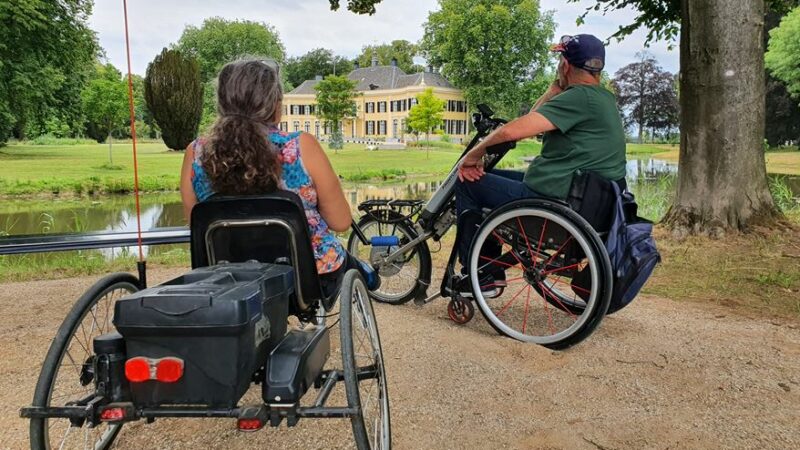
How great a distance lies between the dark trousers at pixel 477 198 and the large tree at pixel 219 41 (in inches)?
2415

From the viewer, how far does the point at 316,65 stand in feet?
250

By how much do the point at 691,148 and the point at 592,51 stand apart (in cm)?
315

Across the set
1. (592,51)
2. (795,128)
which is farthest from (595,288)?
(795,128)

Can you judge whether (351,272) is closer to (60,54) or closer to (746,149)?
(746,149)

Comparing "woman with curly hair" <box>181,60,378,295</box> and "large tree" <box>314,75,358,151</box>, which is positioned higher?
"large tree" <box>314,75,358,151</box>

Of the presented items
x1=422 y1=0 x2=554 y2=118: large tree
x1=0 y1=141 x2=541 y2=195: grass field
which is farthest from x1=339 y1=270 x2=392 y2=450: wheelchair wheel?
x1=422 y1=0 x2=554 y2=118: large tree

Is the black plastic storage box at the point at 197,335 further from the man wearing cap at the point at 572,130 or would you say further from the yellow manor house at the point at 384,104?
the yellow manor house at the point at 384,104

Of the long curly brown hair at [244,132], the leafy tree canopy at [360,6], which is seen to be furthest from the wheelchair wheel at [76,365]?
the leafy tree canopy at [360,6]

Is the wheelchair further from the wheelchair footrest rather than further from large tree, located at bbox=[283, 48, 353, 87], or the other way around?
large tree, located at bbox=[283, 48, 353, 87]

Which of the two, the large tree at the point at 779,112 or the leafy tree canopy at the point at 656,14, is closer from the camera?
the leafy tree canopy at the point at 656,14

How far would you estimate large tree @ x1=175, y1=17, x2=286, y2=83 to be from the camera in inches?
2403

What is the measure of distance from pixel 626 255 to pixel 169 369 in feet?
7.59

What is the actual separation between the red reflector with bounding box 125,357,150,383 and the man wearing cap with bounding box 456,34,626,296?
7.14ft

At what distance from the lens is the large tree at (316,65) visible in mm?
76000
